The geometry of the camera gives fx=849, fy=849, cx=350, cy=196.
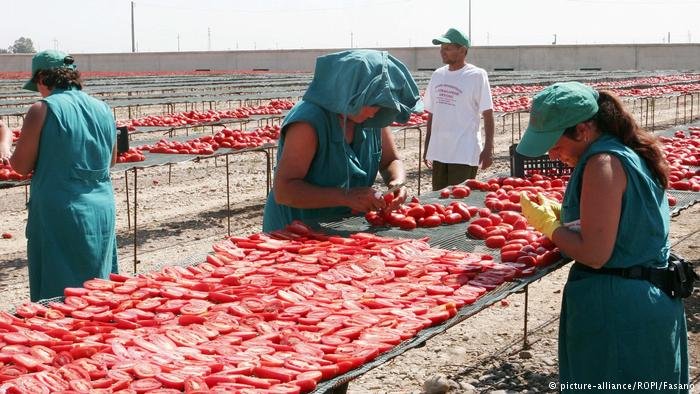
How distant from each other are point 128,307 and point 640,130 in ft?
5.69

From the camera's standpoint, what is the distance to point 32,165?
13.7 feet

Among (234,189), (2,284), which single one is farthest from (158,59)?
(2,284)

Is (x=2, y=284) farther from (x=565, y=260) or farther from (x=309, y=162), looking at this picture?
(x=565, y=260)

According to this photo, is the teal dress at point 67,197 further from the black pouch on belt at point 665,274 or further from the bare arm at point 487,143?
the bare arm at point 487,143

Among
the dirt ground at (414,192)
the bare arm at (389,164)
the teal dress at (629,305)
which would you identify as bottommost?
the dirt ground at (414,192)

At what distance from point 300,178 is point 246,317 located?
3.62ft

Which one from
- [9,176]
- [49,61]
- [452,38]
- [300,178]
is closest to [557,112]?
[300,178]

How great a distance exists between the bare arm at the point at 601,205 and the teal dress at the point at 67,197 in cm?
259

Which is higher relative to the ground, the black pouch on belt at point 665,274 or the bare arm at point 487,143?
the bare arm at point 487,143

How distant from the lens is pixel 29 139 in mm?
4102

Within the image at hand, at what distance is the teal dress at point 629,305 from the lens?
268 centimetres

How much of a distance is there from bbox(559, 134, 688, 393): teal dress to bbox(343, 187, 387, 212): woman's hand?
1000 mm

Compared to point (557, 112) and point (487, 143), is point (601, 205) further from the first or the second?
point (487, 143)

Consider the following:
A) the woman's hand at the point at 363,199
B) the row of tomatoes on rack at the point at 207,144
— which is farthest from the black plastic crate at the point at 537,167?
the row of tomatoes on rack at the point at 207,144
